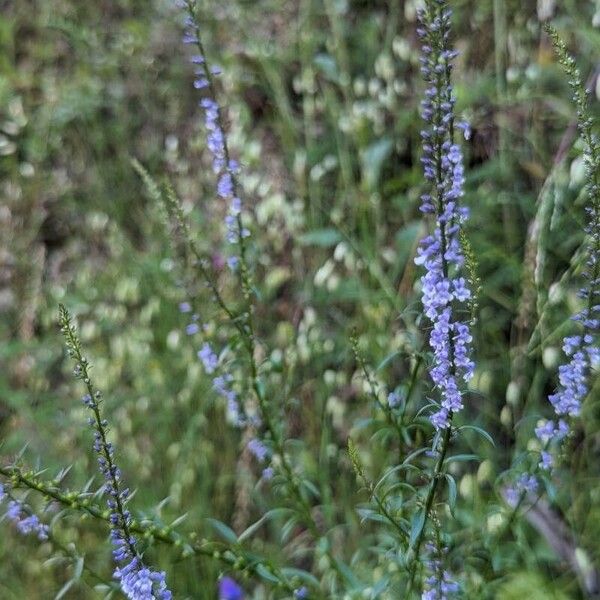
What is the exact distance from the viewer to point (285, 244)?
3736 millimetres

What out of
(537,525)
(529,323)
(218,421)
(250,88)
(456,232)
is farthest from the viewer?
(250,88)

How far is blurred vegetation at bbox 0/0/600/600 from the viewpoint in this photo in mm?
2889

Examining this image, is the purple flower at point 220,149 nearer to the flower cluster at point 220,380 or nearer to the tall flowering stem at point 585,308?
the flower cluster at point 220,380

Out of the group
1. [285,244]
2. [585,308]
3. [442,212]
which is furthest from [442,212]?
[285,244]

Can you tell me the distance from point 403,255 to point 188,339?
0.98 metres

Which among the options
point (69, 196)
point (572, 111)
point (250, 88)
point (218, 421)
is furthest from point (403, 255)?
point (69, 196)

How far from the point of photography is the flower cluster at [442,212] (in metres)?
1.43

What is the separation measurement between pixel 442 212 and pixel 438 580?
82 cm

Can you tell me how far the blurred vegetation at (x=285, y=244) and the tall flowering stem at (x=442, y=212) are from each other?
35.5 inches

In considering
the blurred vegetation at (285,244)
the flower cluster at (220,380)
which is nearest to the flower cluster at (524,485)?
the blurred vegetation at (285,244)

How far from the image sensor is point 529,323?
2934 mm

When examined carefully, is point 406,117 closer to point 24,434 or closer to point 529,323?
point 529,323

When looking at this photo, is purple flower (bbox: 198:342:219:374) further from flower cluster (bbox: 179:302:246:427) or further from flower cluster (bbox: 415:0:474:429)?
flower cluster (bbox: 415:0:474:429)

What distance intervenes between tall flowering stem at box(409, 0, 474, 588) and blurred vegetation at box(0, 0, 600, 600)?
0.90 m
